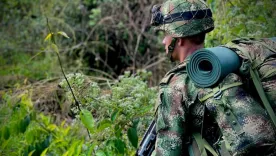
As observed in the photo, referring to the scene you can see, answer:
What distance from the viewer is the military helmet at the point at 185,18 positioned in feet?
11.4

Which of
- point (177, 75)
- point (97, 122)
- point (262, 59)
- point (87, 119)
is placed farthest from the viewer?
point (97, 122)

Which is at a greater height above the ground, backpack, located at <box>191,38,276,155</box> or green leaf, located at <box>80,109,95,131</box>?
backpack, located at <box>191,38,276,155</box>

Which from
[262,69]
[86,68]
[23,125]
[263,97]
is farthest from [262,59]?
[86,68]

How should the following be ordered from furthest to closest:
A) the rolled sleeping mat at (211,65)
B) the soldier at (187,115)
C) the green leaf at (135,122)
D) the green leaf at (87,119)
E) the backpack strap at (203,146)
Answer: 1. the green leaf at (135,122)
2. the green leaf at (87,119)
3. the backpack strap at (203,146)
4. the soldier at (187,115)
5. the rolled sleeping mat at (211,65)

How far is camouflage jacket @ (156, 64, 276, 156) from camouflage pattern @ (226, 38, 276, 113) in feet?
0.28

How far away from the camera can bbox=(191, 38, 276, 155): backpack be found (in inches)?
118

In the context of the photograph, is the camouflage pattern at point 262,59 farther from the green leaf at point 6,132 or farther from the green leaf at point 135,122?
the green leaf at point 6,132

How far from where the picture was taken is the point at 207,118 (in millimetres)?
3248

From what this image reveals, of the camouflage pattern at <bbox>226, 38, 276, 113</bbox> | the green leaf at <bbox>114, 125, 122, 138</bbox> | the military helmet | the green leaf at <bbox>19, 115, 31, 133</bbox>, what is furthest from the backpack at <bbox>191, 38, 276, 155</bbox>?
the green leaf at <bbox>19, 115, 31, 133</bbox>

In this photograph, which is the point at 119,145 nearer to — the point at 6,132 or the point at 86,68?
the point at 6,132

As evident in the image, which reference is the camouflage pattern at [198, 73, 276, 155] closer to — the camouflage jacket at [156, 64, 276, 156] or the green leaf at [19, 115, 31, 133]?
the camouflage jacket at [156, 64, 276, 156]

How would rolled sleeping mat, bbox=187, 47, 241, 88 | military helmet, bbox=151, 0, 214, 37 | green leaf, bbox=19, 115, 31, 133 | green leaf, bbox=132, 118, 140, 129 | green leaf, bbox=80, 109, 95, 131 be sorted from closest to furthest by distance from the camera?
rolled sleeping mat, bbox=187, 47, 241, 88
military helmet, bbox=151, 0, 214, 37
green leaf, bbox=80, 109, 95, 131
green leaf, bbox=132, 118, 140, 129
green leaf, bbox=19, 115, 31, 133

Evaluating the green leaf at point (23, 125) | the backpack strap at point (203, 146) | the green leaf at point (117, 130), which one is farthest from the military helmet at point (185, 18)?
the green leaf at point (23, 125)

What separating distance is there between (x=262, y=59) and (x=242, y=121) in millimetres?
359
